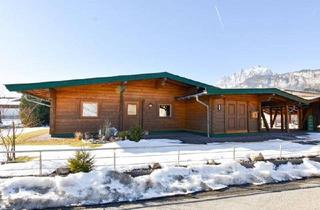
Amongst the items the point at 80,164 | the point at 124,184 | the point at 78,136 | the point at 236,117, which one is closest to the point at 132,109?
the point at 78,136

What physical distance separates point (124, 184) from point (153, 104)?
475 inches

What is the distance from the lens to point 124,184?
238 inches

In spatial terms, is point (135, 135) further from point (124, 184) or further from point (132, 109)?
point (124, 184)

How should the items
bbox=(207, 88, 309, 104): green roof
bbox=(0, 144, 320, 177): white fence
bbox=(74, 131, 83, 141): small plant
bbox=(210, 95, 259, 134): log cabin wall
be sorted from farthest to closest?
bbox=(210, 95, 259, 134): log cabin wall → bbox=(207, 88, 309, 104): green roof → bbox=(74, 131, 83, 141): small plant → bbox=(0, 144, 320, 177): white fence

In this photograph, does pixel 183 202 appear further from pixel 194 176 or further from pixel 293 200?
pixel 293 200

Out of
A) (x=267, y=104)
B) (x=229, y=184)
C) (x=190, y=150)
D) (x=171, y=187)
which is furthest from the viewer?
(x=267, y=104)

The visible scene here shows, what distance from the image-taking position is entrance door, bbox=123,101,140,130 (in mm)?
17031

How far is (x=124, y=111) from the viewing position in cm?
1697

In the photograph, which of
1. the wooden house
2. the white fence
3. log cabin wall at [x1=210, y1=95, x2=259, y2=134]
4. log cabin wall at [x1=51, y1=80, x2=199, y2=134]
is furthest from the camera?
log cabin wall at [x1=210, y1=95, x2=259, y2=134]

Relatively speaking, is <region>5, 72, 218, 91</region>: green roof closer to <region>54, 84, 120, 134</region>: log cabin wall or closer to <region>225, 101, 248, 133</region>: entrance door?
<region>54, 84, 120, 134</region>: log cabin wall

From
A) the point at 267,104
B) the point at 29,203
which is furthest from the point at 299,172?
the point at 267,104

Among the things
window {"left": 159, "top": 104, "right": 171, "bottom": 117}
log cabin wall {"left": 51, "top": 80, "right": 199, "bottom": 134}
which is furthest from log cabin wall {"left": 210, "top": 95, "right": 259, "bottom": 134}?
window {"left": 159, "top": 104, "right": 171, "bottom": 117}

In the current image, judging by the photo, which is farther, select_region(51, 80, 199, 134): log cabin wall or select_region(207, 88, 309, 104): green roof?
select_region(51, 80, 199, 134): log cabin wall

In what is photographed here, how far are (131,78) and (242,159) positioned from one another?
906 cm
